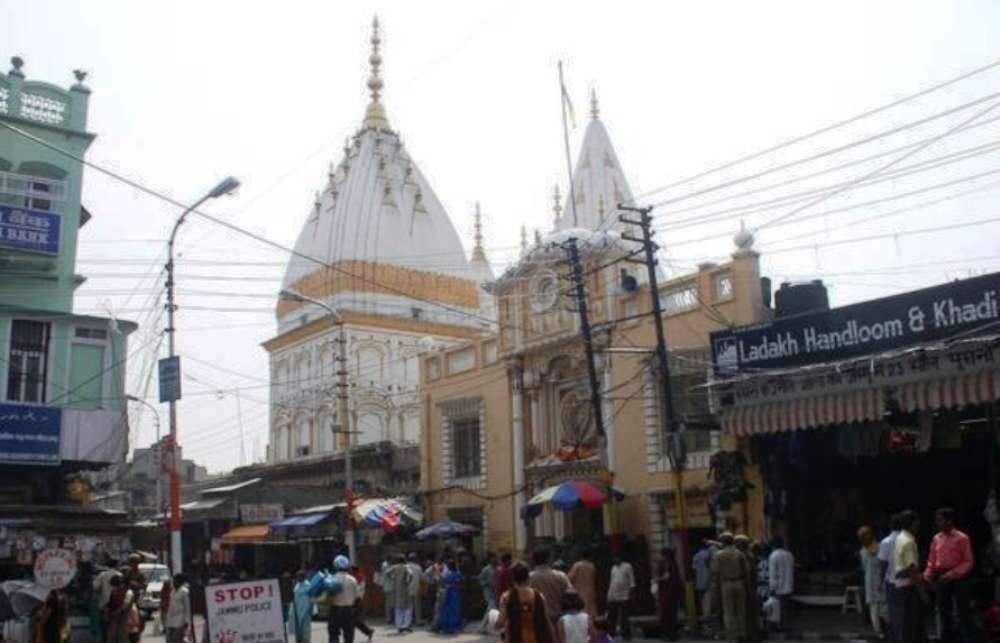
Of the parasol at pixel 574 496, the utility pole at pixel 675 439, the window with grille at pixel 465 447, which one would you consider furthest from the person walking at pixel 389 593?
the utility pole at pixel 675 439

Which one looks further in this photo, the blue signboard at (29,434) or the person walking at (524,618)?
the blue signboard at (29,434)

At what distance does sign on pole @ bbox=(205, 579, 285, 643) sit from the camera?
13.2 m

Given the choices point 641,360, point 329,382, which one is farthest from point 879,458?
point 329,382

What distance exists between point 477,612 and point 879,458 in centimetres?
1011

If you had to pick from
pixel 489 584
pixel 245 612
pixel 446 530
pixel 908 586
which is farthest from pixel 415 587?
pixel 908 586

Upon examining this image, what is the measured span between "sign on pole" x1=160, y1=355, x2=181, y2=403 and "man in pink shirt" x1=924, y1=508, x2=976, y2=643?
46.7 feet

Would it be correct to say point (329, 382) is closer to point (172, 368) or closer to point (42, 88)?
point (42, 88)

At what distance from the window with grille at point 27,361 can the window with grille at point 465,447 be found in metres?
12.3

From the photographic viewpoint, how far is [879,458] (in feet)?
66.4

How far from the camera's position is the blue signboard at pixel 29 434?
904 inches

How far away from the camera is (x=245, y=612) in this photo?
1334cm

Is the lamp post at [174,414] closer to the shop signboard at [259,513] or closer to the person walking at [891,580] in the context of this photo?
the shop signboard at [259,513]

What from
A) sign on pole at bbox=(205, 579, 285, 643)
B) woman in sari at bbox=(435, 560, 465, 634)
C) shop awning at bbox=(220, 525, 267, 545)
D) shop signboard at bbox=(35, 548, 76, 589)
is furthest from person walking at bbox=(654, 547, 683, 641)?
shop awning at bbox=(220, 525, 267, 545)

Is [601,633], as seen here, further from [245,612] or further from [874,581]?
[874,581]
